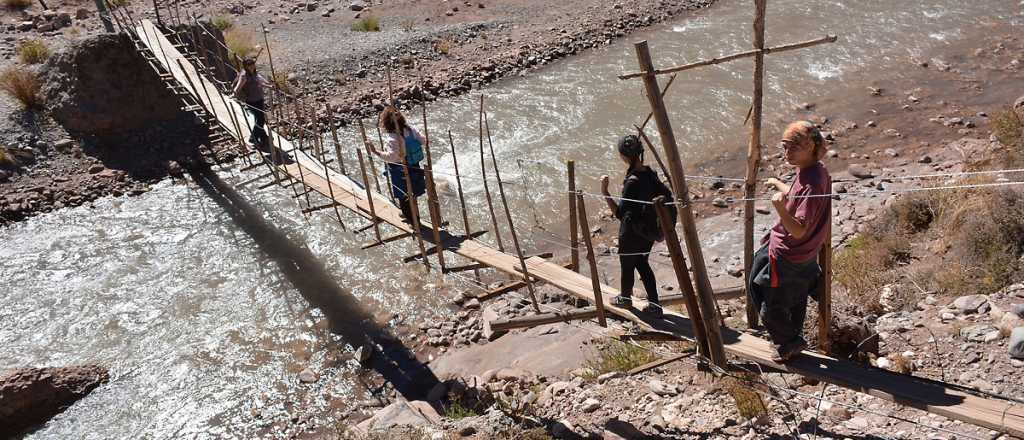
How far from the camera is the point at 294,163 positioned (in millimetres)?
7312

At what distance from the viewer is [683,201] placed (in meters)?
3.25

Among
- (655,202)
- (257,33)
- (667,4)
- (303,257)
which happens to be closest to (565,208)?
(303,257)

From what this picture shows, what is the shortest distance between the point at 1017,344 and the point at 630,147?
7.38 feet

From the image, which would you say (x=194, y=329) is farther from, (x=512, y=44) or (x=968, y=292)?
(x=512, y=44)

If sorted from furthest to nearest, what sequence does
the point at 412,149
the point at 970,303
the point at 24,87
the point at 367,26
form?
the point at 367,26
the point at 24,87
the point at 412,149
the point at 970,303

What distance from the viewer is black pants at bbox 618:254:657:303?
3936 millimetres

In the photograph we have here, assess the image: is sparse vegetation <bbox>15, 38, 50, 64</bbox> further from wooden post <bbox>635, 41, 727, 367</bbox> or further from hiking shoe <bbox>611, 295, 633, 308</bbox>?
wooden post <bbox>635, 41, 727, 367</bbox>

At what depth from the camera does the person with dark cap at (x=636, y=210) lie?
3588mm

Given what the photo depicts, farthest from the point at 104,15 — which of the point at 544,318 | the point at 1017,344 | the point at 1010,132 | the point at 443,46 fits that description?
the point at 1010,132

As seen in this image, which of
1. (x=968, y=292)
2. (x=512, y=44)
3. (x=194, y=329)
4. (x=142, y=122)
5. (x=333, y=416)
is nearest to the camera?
(x=968, y=292)

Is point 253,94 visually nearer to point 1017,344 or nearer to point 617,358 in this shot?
point 617,358

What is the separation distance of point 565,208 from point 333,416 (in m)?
3.54

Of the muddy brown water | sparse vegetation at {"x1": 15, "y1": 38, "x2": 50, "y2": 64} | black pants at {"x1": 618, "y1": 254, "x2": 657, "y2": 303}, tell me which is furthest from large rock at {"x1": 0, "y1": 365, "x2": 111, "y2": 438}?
sparse vegetation at {"x1": 15, "y1": 38, "x2": 50, "y2": 64}

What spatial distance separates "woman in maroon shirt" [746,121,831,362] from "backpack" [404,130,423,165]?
2.71 m
